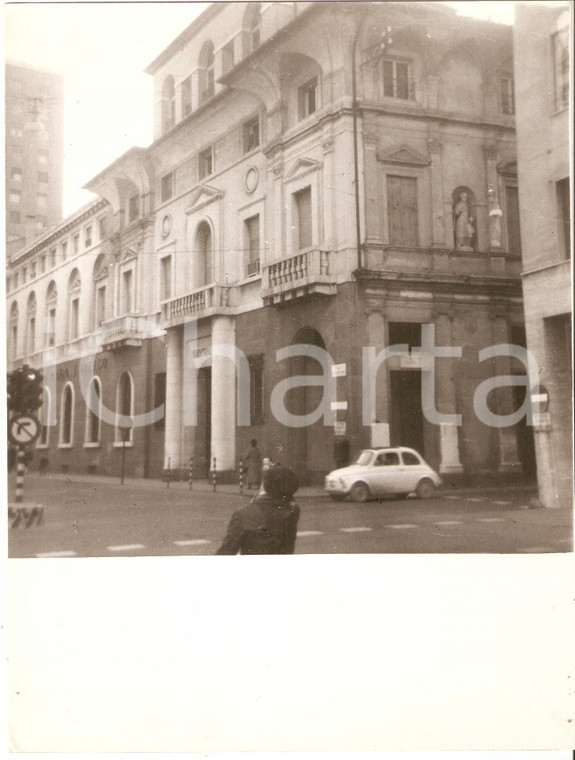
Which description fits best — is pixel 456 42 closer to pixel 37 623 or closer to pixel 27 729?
pixel 37 623

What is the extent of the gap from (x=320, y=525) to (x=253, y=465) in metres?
0.58

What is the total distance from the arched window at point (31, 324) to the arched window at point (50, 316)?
0.09 m

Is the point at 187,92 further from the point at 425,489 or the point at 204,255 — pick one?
the point at 425,489

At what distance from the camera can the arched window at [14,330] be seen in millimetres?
4625

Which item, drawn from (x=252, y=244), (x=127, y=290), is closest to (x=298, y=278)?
(x=252, y=244)

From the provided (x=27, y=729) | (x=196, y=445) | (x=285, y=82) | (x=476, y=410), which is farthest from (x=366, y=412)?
(x=27, y=729)

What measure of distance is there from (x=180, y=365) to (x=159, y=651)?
70.8 inches

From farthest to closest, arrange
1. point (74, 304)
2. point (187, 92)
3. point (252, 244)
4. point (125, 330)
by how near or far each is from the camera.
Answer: point (74, 304), point (125, 330), point (187, 92), point (252, 244)

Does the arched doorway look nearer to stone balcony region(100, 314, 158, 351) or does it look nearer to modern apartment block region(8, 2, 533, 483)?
modern apartment block region(8, 2, 533, 483)

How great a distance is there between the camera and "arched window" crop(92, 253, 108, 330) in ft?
16.5

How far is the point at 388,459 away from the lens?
4293 millimetres

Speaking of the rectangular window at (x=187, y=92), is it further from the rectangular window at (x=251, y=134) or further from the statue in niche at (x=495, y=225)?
the statue in niche at (x=495, y=225)

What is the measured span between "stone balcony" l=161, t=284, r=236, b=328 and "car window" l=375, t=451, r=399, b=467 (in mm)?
1394

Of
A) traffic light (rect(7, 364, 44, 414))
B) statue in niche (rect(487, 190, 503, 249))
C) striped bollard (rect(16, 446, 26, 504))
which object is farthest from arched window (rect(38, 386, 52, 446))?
statue in niche (rect(487, 190, 503, 249))
